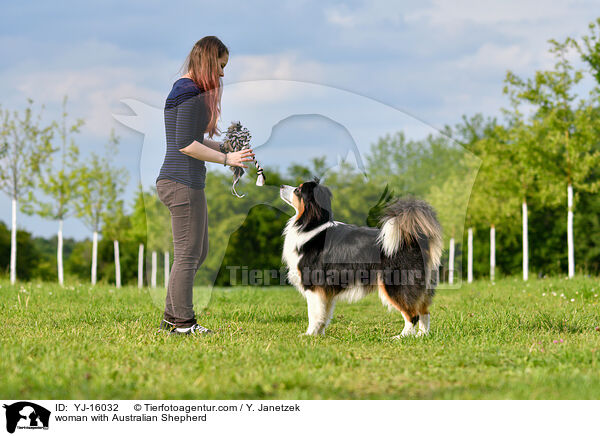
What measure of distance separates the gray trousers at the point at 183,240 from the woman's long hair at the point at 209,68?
87cm

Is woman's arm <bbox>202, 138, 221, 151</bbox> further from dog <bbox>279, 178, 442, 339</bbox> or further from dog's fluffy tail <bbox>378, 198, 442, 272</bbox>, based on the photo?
dog's fluffy tail <bbox>378, 198, 442, 272</bbox>

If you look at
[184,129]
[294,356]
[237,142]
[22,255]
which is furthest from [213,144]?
[22,255]

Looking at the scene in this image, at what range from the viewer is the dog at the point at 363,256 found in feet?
19.3

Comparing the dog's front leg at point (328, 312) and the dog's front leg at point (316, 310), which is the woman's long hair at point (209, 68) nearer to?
the dog's front leg at point (316, 310)

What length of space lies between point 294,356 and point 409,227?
6.49 feet

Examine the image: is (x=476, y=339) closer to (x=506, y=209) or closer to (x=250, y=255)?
(x=506, y=209)

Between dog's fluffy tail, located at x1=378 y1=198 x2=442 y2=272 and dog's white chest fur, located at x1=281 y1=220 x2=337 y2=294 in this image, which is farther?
dog's white chest fur, located at x1=281 y1=220 x2=337 y2=294

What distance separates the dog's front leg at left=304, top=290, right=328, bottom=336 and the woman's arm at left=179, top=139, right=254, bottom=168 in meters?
1.67

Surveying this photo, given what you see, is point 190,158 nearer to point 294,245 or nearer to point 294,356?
point 294,245

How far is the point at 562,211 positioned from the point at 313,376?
35.0m

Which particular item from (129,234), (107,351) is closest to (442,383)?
(107,351)

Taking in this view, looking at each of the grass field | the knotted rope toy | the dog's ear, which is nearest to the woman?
the knotted rope toy

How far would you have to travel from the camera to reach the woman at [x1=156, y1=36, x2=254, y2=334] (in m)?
5.70

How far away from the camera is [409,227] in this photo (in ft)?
19.0
